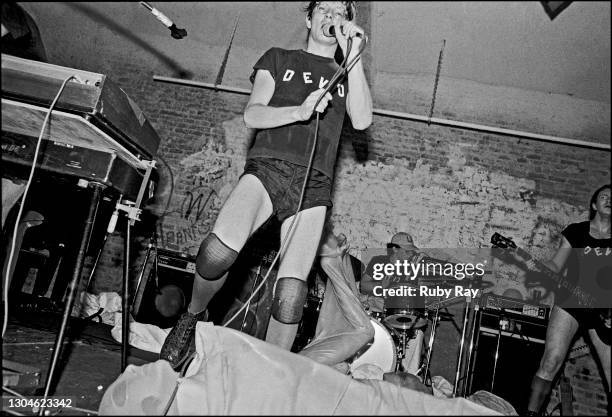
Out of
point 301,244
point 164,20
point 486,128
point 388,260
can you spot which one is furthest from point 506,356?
point 164,20

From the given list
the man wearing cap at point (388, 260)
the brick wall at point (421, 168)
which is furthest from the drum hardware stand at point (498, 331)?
the man wearing cap at point (388, 260)

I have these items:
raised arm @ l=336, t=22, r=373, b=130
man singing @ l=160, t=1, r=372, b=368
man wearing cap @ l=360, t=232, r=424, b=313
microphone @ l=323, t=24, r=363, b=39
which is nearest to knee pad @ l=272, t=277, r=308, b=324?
man singing @ l=160, t=1, r=372, b=368

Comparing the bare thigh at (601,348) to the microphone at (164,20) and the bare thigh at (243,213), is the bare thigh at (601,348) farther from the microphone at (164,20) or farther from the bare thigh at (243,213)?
the microphone at (164,20)

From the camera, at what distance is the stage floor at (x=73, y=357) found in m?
1.59

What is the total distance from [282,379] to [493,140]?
562cm

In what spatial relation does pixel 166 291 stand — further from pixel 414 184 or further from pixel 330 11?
pixel 330 11

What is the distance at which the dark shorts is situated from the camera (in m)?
1.85

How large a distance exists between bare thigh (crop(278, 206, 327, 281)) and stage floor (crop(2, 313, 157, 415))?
86 centimetres

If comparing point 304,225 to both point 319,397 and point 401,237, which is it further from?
point 401,237

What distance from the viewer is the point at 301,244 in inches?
74.4

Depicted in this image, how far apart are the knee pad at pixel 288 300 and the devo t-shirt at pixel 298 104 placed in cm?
51

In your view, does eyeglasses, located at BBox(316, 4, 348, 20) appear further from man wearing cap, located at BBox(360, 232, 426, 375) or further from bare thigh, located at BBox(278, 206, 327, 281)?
man wearing cap, located at BBox(360, 232, 426, 375)

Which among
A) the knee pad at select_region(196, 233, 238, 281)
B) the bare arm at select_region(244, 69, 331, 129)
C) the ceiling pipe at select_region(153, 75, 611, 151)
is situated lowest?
the knee pad at select_region(196, 233, 238, 281)

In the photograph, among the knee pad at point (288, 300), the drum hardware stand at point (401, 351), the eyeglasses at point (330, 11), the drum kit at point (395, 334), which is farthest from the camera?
the drum hardware stand at point (401, 351)
